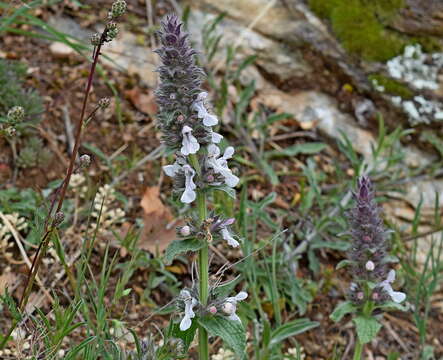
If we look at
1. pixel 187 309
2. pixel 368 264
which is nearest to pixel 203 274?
pixel 187 309

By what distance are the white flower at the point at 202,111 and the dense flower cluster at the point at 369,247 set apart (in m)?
0.84

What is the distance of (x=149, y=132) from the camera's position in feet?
13.6

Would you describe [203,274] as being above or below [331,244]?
above

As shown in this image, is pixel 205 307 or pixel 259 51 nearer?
pixel 205 307

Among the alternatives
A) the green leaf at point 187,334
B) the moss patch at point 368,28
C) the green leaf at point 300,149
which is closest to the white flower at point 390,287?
the green leaf at point 187,334

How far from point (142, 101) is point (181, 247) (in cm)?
245

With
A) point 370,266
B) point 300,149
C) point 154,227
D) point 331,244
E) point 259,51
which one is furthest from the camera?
point 259,51

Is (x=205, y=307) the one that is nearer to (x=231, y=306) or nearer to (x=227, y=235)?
(x=231, y=306)

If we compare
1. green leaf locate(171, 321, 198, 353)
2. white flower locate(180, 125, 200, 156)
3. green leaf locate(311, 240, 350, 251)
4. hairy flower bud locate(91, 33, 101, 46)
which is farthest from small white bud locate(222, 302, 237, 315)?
green leaf locate(311, 240, 350, 251)

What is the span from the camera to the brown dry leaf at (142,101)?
4.23 m

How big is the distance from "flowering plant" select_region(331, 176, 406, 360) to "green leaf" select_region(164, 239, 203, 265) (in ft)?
2.58

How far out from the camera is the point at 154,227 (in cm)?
328

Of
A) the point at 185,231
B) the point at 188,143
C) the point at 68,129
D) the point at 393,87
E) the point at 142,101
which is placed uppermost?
the point at 188,143

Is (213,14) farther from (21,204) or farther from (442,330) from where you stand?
(442,330)
